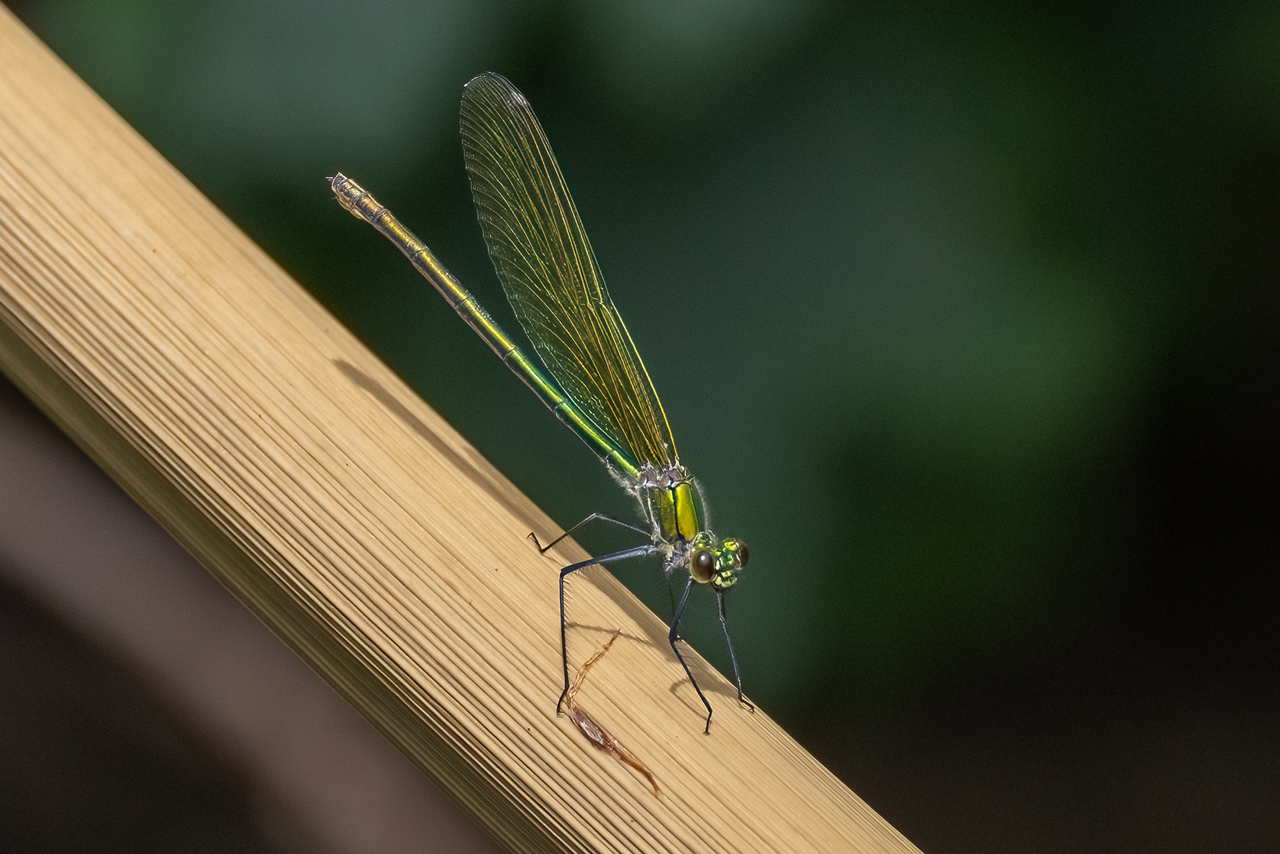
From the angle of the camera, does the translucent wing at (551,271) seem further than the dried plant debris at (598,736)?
Yes

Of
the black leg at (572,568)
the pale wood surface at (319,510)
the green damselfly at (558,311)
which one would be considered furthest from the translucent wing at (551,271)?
the pale wood surface at (319,510)

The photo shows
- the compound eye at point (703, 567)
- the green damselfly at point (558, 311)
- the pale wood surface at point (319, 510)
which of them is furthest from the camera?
the green damselfly at point (558, 311)

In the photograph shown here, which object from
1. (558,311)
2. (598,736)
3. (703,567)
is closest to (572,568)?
(598,736)

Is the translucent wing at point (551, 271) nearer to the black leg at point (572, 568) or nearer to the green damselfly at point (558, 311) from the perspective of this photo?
the green damselfly at point (558, 311)

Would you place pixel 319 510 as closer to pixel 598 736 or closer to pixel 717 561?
pixel 598 736

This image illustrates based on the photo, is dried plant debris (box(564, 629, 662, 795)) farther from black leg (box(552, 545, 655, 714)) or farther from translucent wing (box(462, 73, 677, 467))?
translucent wing (box(462, 73, 677, 467))

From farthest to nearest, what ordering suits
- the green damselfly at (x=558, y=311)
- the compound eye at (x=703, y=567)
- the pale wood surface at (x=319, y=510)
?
the green damselfly at (x=558, y=311)
the compound eye at (x=703, y=567)
the pale wood surface at (x=319, y=510)

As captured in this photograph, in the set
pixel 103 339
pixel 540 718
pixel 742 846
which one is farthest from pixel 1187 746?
pixel 103 339

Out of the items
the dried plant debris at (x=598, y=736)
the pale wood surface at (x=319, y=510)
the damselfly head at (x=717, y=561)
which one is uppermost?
the pale wood surface at (x=319, y=510)

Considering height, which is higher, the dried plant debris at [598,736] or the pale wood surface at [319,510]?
the pale wood surface at [319,510]
